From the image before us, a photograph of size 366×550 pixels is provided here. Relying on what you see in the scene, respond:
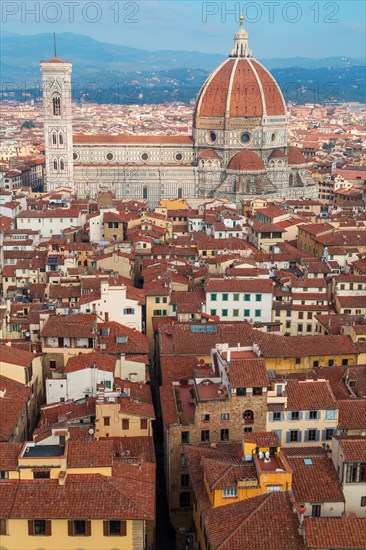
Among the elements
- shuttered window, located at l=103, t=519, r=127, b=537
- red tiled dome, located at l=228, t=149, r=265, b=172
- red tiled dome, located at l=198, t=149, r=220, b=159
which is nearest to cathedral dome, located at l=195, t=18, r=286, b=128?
red tiled dome, located at l=198, t=149, r=220, b=159

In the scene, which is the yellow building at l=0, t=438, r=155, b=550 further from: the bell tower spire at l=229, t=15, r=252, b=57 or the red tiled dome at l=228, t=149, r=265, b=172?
the bell tower spire at l=229, t=15, r=252, b=57

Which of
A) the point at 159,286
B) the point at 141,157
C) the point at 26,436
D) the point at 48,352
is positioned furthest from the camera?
the point at 141,157

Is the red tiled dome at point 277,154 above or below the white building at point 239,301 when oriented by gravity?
above

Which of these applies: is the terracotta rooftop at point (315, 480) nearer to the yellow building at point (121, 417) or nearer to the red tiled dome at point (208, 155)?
the yellow building at point (121, 417)

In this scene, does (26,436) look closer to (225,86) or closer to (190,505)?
(190,505)

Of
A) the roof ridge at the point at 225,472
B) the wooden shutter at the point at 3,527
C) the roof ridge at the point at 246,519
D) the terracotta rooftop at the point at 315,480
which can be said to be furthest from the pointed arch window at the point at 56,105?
the roof ridge at the point at 246,519

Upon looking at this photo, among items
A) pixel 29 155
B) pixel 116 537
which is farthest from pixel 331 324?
pixel 29 155
